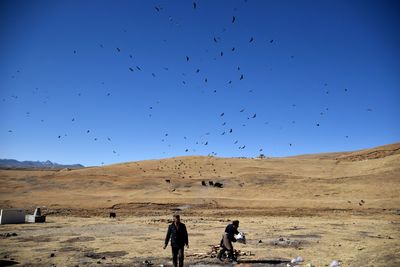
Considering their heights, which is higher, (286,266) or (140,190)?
(140,190)

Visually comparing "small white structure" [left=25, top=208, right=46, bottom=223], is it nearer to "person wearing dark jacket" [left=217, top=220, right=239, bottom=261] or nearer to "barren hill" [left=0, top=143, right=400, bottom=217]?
"barren hill" [left=0, top=143, right=400, bottom=217]

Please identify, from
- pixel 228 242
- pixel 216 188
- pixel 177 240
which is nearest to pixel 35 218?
pixel 228 242

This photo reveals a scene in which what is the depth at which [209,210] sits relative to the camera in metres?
36.2

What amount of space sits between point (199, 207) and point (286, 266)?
85.9 feet

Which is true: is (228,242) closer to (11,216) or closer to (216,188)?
(11,216)

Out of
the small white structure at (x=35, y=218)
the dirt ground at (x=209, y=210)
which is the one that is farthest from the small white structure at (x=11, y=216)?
the dirt ground at (x=209, y=210)

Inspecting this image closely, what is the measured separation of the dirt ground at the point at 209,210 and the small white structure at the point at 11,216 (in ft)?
5.52

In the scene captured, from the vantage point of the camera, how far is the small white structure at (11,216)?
2605 centimetres

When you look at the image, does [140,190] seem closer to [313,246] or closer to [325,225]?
[325,225]

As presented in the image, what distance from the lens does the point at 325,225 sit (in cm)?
2514

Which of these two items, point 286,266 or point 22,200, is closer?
point 286,266

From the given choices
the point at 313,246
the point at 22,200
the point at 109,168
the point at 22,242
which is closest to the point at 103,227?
the point at 22,242

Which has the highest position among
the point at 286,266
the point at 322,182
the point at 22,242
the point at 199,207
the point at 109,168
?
the point at 109,168

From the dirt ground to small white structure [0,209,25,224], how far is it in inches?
66.3
